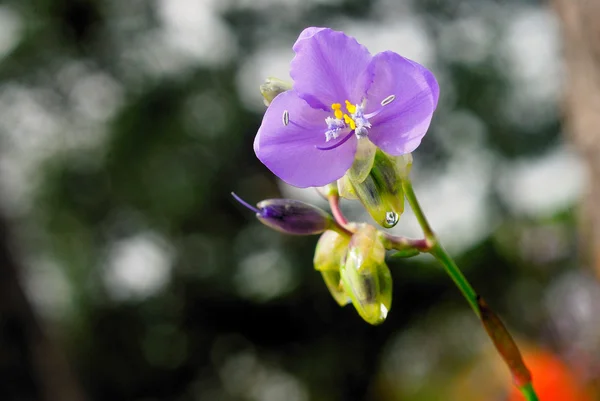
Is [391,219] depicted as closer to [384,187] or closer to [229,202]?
[384,187]

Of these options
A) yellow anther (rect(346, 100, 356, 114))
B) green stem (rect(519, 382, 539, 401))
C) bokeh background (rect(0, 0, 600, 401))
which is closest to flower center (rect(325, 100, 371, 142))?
yellow anther (rect(346, 100, 356, 114))

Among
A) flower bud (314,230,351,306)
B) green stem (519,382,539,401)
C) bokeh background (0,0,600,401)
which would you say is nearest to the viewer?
green stem (519,382,539,401)

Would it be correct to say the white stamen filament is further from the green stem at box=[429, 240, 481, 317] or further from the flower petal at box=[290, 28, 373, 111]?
the green stem at box=[429, 240, 481, 317]

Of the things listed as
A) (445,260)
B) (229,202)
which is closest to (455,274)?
(445,260)

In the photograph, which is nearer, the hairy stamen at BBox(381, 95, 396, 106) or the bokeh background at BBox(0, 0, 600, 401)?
the hairy stamen at BBox(381, 95, 396, 106)

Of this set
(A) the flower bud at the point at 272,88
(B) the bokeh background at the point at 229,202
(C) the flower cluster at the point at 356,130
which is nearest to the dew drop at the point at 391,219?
(C) the flower cluster at the point at 356,130
